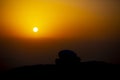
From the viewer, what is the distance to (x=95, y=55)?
221 centimetres

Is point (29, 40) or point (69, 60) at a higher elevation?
point (29, 40)

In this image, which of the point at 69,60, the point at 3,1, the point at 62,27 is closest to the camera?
the point at 69,60

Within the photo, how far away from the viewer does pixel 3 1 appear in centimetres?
199

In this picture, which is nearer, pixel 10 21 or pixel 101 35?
pixel 10 21

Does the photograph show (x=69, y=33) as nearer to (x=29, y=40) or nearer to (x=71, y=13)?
(x=71, y=13)

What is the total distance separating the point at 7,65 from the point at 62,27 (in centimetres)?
75

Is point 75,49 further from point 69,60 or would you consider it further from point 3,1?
point 3,1

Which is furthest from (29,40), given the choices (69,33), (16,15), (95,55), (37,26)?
(95,55)

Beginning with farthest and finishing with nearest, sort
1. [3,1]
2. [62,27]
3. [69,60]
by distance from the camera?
[62,27] < [3,1] < [69,60]

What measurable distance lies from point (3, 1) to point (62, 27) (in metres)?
0.70

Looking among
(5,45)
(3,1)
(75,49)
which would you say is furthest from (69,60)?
(3,1)

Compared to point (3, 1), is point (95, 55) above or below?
below

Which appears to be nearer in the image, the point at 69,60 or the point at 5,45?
the point at 69,60

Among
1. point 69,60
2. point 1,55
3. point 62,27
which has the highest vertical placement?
point 62,27
